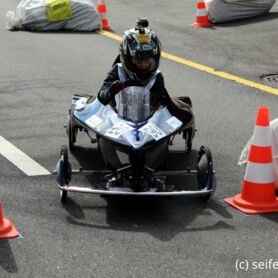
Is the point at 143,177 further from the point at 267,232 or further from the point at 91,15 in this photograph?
the point at 91,15

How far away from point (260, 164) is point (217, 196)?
0.54 m

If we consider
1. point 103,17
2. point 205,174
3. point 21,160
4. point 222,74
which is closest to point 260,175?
point 205,174

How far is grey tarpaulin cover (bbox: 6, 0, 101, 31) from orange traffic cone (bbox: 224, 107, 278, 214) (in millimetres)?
9232

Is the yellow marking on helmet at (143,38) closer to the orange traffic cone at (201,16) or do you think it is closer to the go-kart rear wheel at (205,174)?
the go-kart rear wheel at (205,174)

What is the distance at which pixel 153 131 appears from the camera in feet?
22.4

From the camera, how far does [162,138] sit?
6801mm

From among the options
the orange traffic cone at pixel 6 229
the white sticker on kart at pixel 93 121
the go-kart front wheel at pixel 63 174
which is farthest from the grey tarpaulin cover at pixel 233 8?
the orange traffic cone at pixel 6 229

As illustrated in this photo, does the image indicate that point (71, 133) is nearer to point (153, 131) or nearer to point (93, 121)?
point (93, 121)

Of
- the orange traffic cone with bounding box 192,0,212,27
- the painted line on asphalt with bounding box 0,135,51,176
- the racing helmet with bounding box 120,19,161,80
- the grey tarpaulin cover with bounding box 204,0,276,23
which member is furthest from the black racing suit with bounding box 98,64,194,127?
the grey tarpaulin cover with bounding box 204,0,276,23

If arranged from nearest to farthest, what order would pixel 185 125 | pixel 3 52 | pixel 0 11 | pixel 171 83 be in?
pixel 185 125
pixel 171 83
pixel 3 52
pixel 0 11

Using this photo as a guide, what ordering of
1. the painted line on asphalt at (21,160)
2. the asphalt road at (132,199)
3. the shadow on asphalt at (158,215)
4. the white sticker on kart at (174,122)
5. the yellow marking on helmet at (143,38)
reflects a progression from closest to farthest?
1. the asphalt road at (132,199)
2. the shadow on asphalt at (158,215)
3. the white sticker on kart at (174,122)
4. the yellow marking on helmet at (143,38)
5. the painted line on asphalt at (21,160)

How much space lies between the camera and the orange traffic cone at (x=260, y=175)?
6.75 m

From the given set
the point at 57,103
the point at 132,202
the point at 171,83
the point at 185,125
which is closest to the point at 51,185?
the point at 132,202

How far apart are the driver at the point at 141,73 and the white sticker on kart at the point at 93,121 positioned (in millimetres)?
243
